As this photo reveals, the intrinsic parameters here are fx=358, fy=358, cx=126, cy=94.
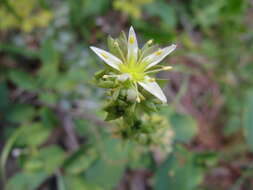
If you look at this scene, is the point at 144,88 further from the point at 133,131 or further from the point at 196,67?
the point at 196,67

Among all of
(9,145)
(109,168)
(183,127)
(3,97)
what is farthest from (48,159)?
(183,127)

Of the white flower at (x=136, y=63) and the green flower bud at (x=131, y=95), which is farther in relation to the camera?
the white flower at (x=136, y=63)

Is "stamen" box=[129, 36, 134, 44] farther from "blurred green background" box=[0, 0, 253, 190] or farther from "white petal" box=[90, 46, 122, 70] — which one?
"blurred green background" box=[0, 0, 253, 190]

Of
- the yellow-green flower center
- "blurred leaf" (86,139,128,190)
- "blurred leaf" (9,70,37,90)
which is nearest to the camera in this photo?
the yellow-green flower center

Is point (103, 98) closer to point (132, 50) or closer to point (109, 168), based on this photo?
point (109, 168)

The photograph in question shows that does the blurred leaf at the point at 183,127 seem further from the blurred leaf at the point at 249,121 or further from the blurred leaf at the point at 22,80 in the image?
the blurred leaf at the point at 22,80

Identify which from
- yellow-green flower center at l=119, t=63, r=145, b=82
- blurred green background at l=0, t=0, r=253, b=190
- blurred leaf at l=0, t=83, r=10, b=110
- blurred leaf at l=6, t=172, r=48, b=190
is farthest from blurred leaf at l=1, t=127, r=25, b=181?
yellow-green flower center at l=119, t=63, r=145, b=82

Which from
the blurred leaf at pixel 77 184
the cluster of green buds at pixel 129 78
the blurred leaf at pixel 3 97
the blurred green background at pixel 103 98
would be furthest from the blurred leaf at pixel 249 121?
the blurred leaf at pixel 3 97
